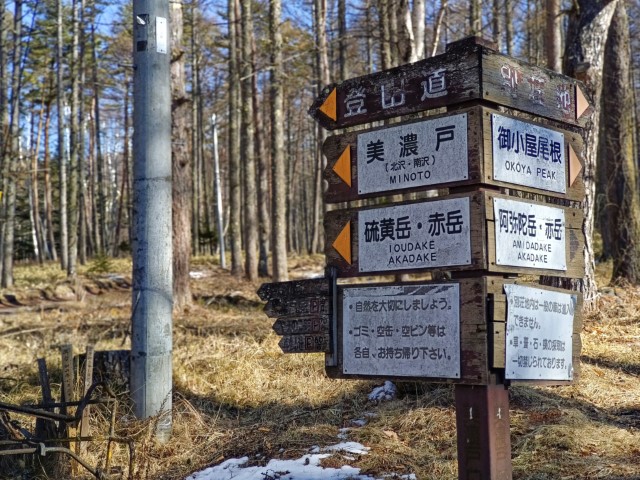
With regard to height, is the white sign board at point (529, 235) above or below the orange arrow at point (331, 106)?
below

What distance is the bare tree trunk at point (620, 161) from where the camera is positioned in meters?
12.1

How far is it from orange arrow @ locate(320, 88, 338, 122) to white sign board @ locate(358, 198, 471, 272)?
2.28 feet

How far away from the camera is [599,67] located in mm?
9594

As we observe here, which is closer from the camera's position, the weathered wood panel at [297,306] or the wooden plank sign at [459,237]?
the wooden plank sign at [459,237]

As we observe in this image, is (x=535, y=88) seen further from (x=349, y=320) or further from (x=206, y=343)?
(x=206, y=343)

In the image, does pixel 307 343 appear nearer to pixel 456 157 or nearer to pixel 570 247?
pixel 456 157

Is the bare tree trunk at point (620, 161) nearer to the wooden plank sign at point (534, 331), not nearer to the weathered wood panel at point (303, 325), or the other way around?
the wooden plank sign at point (534, 331)

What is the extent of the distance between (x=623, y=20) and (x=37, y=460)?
13.0 m

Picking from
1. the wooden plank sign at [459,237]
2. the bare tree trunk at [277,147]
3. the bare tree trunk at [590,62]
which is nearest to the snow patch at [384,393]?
the wooden plank sign at [459,237]

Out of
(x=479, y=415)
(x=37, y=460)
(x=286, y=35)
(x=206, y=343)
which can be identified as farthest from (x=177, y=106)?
(x=286, y=35)

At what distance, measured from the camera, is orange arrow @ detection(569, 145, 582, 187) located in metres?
4.37

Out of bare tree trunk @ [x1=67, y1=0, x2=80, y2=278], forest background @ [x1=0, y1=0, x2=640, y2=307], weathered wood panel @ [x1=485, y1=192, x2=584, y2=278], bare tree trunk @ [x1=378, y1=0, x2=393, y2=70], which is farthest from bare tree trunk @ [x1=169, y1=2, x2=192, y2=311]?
bare tree trunk @ [x1=67, y1=0, x2=80, y2=278]

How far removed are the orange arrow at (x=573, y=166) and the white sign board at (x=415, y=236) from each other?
92 centimetres

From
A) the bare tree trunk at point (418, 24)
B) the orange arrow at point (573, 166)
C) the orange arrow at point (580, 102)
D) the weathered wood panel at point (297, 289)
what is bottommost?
A: the weathered wood panel at point (297, 289)
